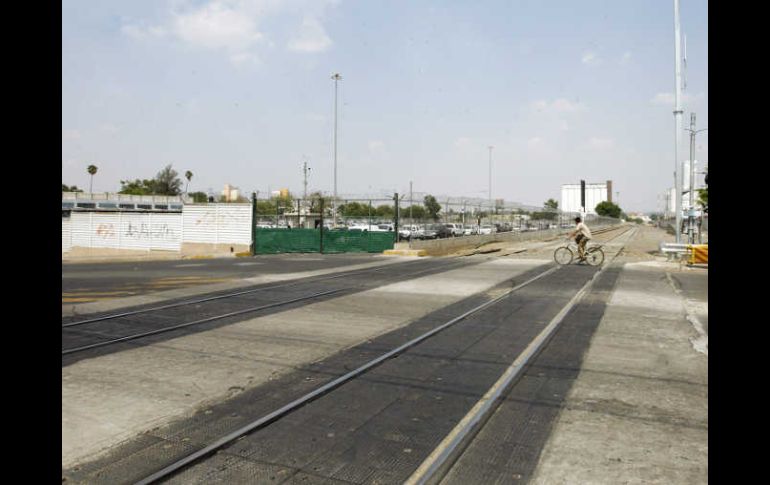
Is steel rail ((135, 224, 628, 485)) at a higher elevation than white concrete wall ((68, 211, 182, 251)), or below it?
below

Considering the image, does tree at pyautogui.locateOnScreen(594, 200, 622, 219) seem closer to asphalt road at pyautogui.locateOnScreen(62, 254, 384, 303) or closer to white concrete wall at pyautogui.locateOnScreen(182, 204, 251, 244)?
white concrete wall at pyautogui.locateOnScreen(182, 204, 251, 244)

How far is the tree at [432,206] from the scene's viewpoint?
29344 mm

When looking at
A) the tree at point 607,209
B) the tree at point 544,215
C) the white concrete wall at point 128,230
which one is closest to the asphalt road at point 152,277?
the white concrete wall at point 128,230

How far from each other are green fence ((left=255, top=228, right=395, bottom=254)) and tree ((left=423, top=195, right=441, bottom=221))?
267cm

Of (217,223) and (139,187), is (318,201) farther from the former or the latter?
(139,187)

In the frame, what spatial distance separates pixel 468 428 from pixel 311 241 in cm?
2526

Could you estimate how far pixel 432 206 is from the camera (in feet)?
102

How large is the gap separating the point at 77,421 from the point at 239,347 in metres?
2.76

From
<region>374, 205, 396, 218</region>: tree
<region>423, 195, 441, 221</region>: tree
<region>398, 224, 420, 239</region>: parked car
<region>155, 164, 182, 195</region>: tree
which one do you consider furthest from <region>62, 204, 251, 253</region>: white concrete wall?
<region>155, 164, 182, 195</region>: tree

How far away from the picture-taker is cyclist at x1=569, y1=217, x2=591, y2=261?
19.0 m

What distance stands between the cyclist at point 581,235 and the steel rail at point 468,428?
12407 millimetres
